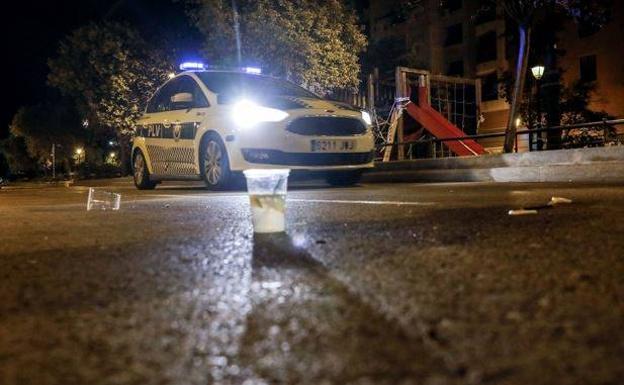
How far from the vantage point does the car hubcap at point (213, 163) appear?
28.9 ft

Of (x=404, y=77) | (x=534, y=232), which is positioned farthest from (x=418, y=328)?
(x=404, y=77)

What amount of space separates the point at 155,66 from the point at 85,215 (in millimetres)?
20443

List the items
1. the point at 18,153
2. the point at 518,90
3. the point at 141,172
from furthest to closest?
the point at 18,153 < the point at 518,90 < the point at 141,172

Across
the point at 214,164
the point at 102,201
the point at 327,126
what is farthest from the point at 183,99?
the point at 102,201

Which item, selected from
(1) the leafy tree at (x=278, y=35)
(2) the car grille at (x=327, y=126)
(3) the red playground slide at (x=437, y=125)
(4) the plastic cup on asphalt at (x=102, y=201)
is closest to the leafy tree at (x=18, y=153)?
(1) the leafy tree at (x=278, y=35)

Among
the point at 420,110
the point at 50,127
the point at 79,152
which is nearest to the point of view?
the point at 420,110

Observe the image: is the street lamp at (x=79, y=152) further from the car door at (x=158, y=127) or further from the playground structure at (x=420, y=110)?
the car door at (x=158, y=127)

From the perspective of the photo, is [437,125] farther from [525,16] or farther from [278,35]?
[525,16]

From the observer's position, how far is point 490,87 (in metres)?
42.3

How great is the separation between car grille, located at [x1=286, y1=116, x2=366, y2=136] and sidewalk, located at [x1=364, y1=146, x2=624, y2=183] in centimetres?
309

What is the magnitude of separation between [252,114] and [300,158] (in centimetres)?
85

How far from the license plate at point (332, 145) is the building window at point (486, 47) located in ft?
115

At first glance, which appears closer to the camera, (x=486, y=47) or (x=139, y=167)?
(x=139, y=167)

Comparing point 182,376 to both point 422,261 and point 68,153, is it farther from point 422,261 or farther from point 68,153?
point 68,153
